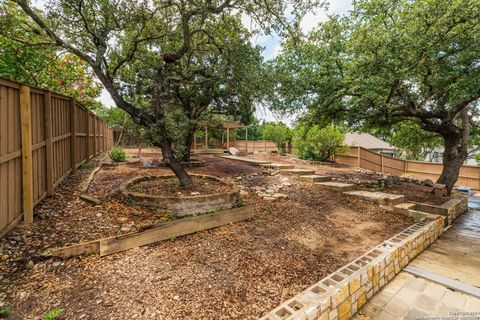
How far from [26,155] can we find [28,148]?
Answer: 9 centimetres

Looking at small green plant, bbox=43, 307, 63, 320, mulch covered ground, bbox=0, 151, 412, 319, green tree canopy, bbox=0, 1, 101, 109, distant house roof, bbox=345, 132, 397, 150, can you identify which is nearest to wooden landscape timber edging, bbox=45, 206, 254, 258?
mulch covered ground, bbox=0, 151, 412, 319

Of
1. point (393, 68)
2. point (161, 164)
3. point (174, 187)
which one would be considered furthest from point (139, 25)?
point (393, 68)

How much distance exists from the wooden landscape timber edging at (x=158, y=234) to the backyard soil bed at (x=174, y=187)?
65 cm

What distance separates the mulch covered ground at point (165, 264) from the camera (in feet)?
6.39

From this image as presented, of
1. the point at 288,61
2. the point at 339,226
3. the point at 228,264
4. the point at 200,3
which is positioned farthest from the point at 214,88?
the point at 228,264

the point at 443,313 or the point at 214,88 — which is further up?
the point at 214,88

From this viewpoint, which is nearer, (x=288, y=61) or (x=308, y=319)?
(x=308, y=319)

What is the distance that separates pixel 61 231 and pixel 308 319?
2.97 m

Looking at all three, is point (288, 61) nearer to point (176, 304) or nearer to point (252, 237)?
point (252, 237)

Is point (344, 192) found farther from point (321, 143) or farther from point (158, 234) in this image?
point (321, 143)

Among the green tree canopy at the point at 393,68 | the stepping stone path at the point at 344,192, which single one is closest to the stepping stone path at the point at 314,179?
the stepping stone path at the point at 344,192

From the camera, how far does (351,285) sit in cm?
232

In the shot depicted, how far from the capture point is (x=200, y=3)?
155 inches

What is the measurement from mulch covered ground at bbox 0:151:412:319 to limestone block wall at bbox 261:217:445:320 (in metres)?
0.20
